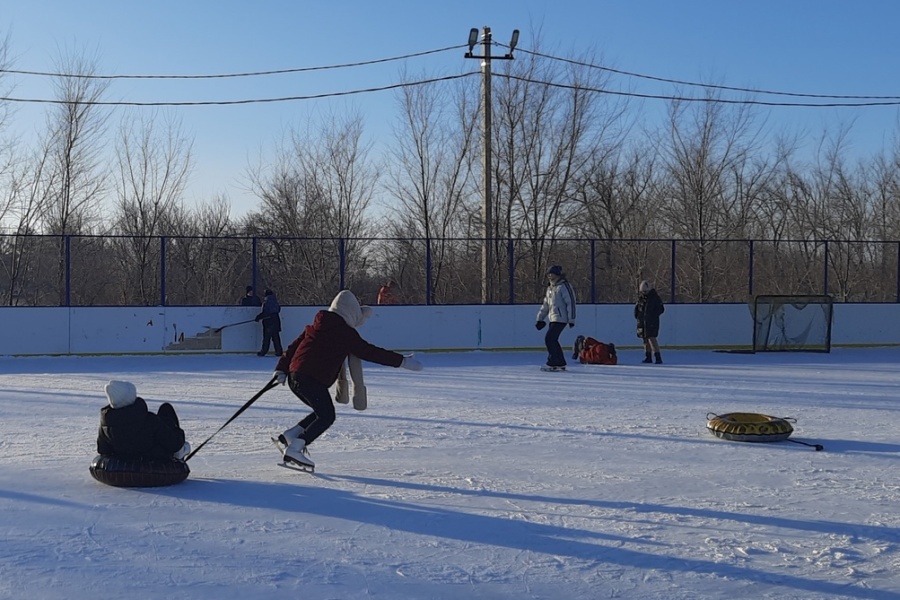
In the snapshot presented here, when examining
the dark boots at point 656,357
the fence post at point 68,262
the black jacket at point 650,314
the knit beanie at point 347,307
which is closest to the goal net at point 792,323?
the dark boots at point 656,357

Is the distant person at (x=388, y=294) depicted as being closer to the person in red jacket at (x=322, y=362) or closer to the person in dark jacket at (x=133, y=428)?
the person in red jacket at (x=322, y=362)

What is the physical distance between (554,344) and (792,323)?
7.35 meters

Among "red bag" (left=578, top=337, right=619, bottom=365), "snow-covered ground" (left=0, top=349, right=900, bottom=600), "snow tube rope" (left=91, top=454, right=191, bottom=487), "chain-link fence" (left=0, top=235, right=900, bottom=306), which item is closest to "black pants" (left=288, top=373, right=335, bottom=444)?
"snow-covered ground" (left=0, top=349, right=900, bottom=600)

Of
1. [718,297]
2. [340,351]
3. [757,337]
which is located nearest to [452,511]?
[340,351]

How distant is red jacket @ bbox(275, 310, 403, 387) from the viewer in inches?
276

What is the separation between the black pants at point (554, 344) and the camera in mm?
15477

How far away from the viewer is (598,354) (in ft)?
56.2

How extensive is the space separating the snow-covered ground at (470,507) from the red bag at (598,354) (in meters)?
5.20

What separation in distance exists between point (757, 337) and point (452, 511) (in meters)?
15.6

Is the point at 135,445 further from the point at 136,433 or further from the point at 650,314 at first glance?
the point at 650,314

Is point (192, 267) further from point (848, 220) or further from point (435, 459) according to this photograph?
point (848, 220)

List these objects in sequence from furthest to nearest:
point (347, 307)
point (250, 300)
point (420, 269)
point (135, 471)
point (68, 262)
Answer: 1. point (420, 269)
2. point (250, 300)
3. point (68, 262)
4. point (347, 307)
5. point (135, 471)

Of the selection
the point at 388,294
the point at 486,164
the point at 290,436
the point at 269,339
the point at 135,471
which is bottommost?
the point at 135,471

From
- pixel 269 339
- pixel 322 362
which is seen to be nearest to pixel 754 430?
pixel 322 362
